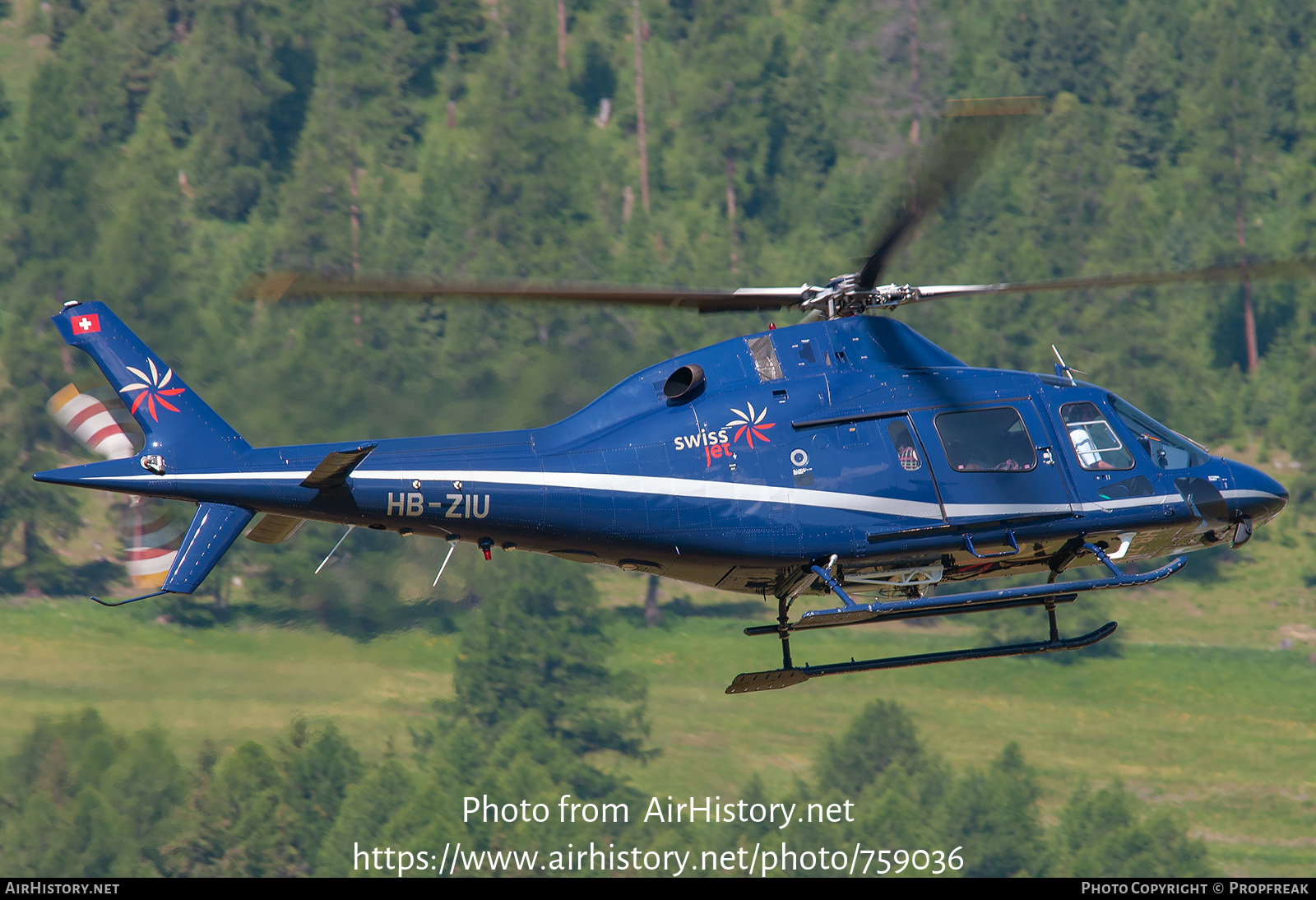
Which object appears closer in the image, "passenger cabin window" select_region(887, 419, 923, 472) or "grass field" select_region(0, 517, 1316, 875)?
"passenger cabin window" select_region(887, 419, 923, 472)

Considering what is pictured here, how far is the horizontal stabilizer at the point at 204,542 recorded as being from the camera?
14867 millimetres

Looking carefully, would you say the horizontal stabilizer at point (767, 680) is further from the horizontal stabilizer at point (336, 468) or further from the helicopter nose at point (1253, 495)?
the helicopter nose at point (1253, 495)

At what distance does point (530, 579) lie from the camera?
61.1m

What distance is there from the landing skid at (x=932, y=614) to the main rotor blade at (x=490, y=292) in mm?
2770

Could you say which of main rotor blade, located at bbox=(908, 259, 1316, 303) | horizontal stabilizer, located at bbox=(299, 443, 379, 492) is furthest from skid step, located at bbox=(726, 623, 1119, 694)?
horizontal stabilizer, located at bbox=(299, 443, 379, 492)

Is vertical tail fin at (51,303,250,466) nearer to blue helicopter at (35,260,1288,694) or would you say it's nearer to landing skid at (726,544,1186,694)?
blue helicopter at (35,260,1288,694)

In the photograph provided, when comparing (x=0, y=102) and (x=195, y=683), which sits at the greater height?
(x=0, y=102)

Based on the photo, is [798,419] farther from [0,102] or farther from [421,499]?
[0,102]

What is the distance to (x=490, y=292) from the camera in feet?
48.6

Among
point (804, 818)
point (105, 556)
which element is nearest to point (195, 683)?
point (105, 556)

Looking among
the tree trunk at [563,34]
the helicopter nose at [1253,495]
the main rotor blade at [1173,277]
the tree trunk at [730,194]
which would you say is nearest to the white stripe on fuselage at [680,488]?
the main rotor blade at [1173,277]

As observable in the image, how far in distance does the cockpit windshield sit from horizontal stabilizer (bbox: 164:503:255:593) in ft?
30.0

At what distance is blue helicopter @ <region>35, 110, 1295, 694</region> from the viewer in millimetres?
15102

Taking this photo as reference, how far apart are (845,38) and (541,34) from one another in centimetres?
1925
